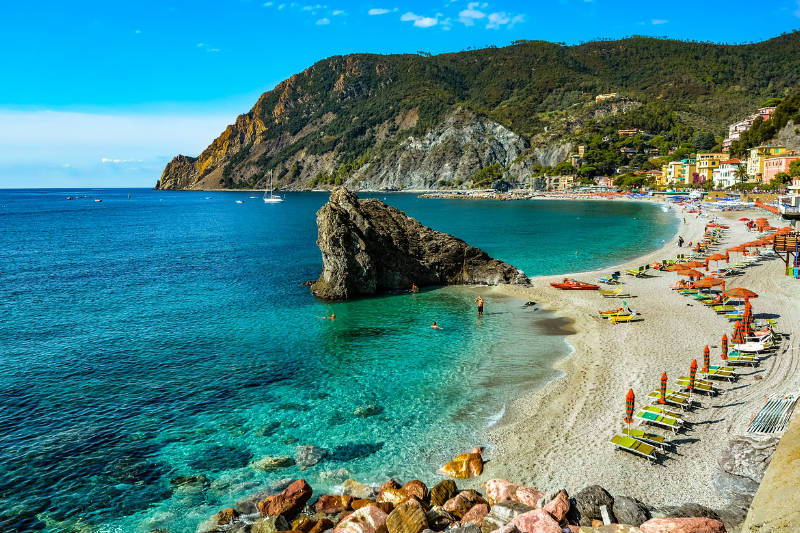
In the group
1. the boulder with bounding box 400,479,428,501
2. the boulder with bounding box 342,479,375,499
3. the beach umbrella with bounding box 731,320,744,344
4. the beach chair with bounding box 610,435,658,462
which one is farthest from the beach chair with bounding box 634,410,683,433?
the boulder with bounding box 342,479,375,499

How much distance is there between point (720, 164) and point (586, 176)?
58681 mm

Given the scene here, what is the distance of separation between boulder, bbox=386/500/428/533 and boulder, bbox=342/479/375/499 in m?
2.15

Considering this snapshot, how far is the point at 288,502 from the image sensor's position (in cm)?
1357

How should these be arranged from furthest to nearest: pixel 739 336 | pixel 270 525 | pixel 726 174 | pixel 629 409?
pixel 726 174 < pixel 739 336 < pixel 629 409 < pixel 270 525

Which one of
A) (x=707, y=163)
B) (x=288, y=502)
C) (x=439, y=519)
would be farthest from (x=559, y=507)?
(x=707, y=163)

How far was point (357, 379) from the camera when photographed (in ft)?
74.9

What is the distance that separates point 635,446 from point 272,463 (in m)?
11.7

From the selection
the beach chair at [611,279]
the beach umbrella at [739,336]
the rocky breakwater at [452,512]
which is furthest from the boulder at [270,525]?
the beach chair at [611,279]

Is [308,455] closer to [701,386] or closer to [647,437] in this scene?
[647,437]

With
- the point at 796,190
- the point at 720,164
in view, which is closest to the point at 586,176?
the point at 720,164

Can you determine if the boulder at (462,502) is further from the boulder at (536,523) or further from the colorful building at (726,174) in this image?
the colorful building at (726,174)

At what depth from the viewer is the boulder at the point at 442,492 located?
537 inches

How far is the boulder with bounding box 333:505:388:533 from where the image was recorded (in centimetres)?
1220

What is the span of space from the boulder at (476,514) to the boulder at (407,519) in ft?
3.68
